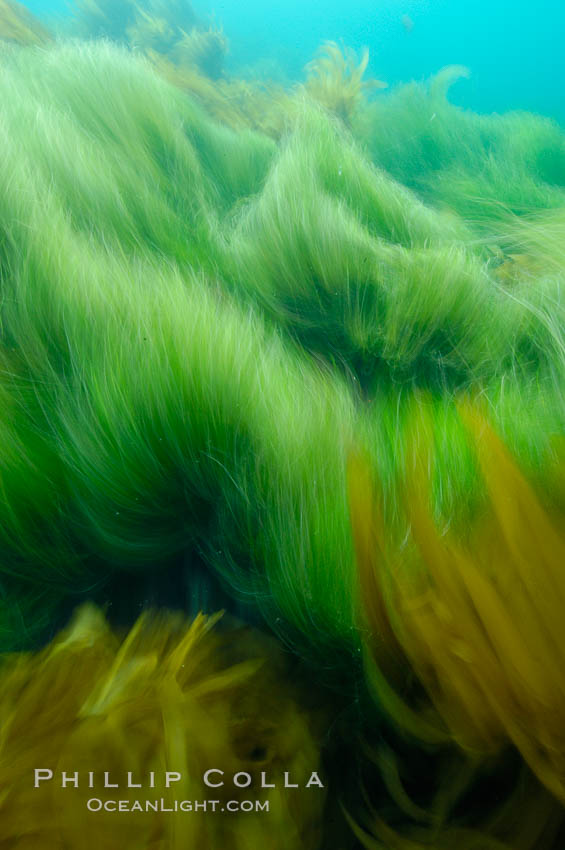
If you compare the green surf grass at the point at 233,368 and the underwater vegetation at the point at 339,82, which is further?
the underwater vegetation at the point at 339,82

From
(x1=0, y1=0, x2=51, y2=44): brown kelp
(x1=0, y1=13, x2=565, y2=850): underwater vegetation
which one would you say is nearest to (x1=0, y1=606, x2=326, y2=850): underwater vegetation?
(x1=0, y1=13, x2=565, y2=850): underwater vegetation

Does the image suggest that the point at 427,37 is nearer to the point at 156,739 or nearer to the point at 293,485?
the point at 293,485

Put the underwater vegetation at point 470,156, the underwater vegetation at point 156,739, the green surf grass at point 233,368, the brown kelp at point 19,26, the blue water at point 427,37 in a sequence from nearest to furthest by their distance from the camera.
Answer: the underwater vegetation at point 156,739 → the green surf grass at point 233,368 → the underwater vegetation at point 470,156 → the brown kelp at point 19,26 → the blue water at point 427,37

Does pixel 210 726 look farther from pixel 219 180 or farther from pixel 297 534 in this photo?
pixel 219 180

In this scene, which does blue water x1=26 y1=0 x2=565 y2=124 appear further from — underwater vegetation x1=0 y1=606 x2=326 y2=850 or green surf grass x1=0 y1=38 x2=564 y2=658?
underwater vegetation x1=0 y1=606 x2=326 y2=850

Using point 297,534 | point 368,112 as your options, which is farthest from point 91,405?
point 368,112

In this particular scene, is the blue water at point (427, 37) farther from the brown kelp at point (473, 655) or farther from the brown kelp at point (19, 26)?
the brown kelp at point (473, 655)

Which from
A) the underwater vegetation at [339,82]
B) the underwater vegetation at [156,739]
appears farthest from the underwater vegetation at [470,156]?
the underwater vegetation at [156,739]
